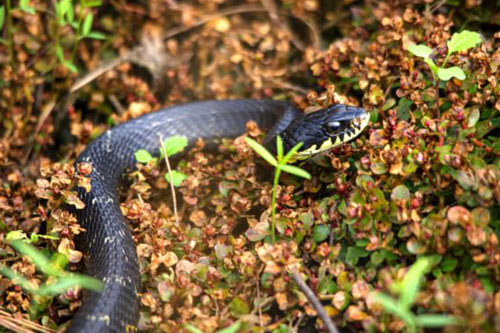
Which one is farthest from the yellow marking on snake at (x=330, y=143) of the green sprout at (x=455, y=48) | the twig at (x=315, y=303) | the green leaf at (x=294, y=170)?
the twig at (x=315, y=303)

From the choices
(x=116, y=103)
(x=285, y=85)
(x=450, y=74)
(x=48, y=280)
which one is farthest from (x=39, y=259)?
(x=285, y=85)

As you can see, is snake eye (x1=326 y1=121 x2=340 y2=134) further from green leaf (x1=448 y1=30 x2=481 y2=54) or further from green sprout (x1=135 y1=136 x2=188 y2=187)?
green sprout (x1=135 y1=136 x2=188 y2=187)

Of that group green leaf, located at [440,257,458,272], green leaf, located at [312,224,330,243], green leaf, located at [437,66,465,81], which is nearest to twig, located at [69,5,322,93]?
green leaf, located at [437,66,465,81]

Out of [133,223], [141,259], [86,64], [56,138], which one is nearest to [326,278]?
[141,259]

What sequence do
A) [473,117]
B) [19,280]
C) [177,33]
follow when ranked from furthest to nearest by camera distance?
1. [177,33]
2. [473,117]
3. [19,280]

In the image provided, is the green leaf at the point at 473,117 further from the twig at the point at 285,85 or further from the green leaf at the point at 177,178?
the green leaf at the point at 177,178

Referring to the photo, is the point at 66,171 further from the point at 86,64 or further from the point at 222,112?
the point at 86,64

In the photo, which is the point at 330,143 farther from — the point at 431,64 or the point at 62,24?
the point at 62,24
